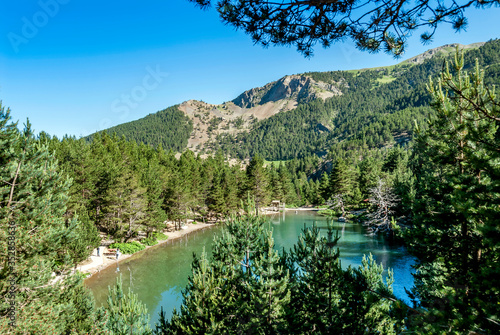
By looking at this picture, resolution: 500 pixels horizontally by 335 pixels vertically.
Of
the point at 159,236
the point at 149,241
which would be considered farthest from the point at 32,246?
the point at 159,236

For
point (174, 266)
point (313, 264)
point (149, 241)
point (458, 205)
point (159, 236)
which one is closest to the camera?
point (458, 205)

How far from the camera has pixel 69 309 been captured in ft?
34.1

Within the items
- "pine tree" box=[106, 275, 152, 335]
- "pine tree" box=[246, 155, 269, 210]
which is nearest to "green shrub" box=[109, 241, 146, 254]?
"pine tree" box=[106, 275, 152, 335]

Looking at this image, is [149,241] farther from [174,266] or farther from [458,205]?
[458,205]

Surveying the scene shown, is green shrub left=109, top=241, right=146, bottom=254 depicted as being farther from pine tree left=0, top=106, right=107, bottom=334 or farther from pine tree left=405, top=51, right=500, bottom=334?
pine tree left=405, top=51, right=500, bottom=334

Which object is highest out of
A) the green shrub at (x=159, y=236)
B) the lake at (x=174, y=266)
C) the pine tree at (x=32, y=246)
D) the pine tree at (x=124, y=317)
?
the pine tree at (x=32, y=246)

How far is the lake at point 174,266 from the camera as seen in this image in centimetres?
2119

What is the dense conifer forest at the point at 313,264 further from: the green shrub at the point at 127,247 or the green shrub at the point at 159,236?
the green shrub at the point at 159,236

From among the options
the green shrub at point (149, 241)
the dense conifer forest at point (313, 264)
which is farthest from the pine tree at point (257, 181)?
the dense conifer forest at point (313, 264)

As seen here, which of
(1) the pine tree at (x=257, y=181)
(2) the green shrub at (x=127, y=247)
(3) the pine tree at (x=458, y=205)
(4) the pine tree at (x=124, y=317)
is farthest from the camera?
(1) the pine tree at (x=257, y=181)

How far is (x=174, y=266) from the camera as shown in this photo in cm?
2814

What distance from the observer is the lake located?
2119cm

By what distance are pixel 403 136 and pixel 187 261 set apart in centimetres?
12842

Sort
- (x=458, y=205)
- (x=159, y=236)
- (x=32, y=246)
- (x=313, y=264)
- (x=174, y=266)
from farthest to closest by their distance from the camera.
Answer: (x=159, y=236)
(x=174, y=266)
(x=313, y=264)
(x=32, y=246)
(x=458, y=205)
